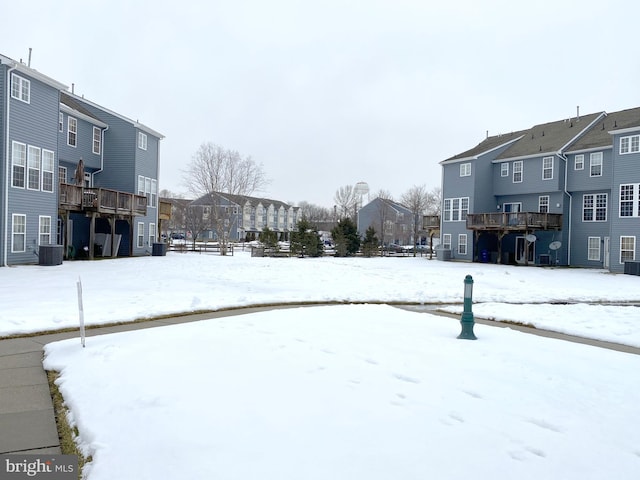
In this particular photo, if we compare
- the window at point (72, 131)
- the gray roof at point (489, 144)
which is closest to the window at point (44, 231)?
the window at point (72, 131)

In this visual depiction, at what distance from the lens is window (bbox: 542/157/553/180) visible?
3628 centimetres

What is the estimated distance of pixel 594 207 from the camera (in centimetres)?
3425

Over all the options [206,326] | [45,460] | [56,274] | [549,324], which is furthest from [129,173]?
[45,460]

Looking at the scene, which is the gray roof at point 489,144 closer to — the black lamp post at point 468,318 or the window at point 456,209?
the window at point 456,209

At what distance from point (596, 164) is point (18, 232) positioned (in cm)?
3521

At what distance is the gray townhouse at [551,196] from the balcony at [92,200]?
25.1 meters

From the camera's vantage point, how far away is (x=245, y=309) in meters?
11.4

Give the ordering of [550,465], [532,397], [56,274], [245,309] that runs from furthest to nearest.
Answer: [56,274] → [245,309] → [532,397] → [550,465]

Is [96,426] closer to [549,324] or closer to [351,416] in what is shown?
[351,416]

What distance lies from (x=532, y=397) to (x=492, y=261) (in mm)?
36210

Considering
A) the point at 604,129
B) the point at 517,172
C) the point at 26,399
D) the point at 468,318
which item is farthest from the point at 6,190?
the point at 604,129

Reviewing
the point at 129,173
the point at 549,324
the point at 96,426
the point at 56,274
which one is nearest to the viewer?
the point at 96,426

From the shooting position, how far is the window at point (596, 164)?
111 ft

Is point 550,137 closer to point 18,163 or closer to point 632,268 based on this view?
point 632,268
